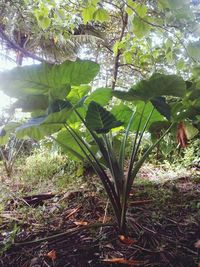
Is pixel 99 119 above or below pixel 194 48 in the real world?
below

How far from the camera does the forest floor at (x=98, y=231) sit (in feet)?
2.96

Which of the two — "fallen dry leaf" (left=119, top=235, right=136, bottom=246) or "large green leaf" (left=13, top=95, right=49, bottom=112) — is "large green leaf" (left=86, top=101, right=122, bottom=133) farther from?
"fallen dry leaf" (left=119, top=235, right=136, bottom=246)

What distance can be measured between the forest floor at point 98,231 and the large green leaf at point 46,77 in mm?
567

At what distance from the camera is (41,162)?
2.84 meters

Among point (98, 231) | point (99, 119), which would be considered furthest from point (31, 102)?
point (98, 231)

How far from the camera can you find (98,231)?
1.05 metres

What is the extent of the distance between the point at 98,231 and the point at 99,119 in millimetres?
462

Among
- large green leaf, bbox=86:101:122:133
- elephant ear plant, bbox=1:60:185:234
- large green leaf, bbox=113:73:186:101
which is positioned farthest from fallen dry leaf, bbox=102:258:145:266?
large green leaf, bbox=113:73:186:101

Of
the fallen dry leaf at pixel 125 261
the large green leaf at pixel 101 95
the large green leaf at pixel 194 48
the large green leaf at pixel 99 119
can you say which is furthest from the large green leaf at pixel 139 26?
the fallen dry leaf at pixel 125 261

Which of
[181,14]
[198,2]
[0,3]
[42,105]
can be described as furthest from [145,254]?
[0,3]

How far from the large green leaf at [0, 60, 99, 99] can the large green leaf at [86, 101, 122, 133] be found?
4.6 inches

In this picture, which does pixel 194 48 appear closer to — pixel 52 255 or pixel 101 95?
pixel 101 95

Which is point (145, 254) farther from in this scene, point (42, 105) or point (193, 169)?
point (193, 169)

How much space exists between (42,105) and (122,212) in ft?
1.74
